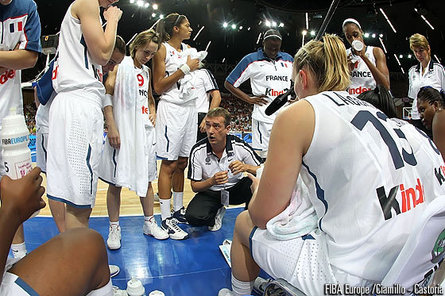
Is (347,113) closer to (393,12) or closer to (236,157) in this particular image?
(236,157)

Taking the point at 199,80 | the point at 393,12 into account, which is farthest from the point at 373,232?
the point at 393,12

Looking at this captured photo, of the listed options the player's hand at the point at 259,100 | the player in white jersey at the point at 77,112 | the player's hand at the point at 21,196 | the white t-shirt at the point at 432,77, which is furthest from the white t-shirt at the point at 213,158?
the white t-shirt at the point at 432,77

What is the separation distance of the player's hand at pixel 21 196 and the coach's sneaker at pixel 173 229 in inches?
80.5

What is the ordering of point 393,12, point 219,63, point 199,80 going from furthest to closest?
point 219,63, point 393,12, point 199,80

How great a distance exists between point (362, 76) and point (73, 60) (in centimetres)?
307

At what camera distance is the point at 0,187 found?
1.00 meters

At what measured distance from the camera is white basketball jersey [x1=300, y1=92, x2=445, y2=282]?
4.09 ft

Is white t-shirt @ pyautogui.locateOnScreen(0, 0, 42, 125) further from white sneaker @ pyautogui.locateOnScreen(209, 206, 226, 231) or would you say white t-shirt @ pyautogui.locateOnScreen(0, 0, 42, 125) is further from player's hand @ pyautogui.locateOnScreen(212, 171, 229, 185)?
white sneaker @ pyautogui.locateOnScreen(209, 206, 226, 231)

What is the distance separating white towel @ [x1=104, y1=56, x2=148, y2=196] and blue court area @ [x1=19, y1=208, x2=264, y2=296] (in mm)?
486

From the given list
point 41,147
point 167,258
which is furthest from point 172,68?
point 167,258

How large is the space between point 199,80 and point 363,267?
3.21m

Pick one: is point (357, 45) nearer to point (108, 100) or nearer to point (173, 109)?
point (173, 109)

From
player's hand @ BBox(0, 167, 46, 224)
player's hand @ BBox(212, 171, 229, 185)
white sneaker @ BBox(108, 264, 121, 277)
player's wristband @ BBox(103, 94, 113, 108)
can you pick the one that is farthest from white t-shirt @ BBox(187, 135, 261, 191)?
player's hand @ BBox(0, 167, 46, 224)

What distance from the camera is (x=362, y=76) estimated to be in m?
3.88
